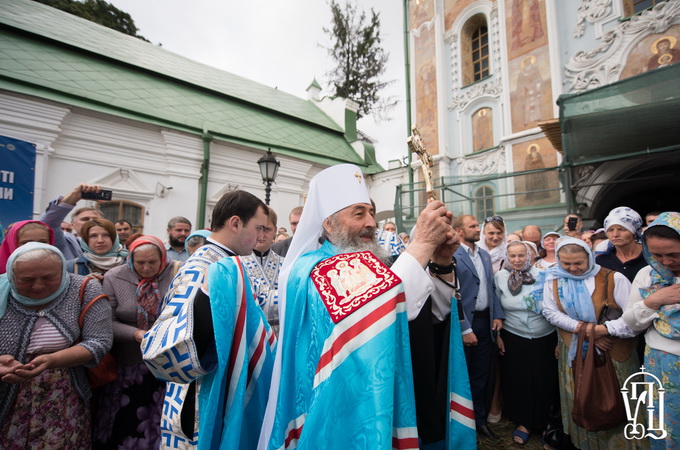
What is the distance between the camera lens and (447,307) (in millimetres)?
1886

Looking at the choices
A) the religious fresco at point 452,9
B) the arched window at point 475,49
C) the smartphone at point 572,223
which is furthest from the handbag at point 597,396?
the religious fresco at point 452,9

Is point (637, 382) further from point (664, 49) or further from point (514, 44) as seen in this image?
point (514, 44)

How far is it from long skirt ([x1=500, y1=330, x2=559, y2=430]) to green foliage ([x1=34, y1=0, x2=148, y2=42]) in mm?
Result: 20094

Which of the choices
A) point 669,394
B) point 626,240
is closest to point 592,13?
point 626,240

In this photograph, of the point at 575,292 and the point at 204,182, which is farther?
the point at 204,182

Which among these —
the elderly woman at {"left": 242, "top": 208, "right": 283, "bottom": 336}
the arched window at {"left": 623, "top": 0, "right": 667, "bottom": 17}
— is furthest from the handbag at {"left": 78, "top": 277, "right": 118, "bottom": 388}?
the arched window at {"left": 623, "top": 0, "right": 667, "bottom": 17}

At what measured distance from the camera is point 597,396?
8.98ft

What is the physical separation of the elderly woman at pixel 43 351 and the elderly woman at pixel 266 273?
3.59ft

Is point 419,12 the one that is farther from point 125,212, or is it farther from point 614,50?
point 125,212

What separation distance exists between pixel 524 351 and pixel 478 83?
12820 mm

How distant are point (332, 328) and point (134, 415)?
2223mm

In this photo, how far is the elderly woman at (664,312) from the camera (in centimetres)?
234

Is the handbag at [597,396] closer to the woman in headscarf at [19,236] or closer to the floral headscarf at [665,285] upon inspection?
the floral headscarf at [665,285]

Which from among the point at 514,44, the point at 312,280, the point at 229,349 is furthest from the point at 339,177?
the point at 514,44
